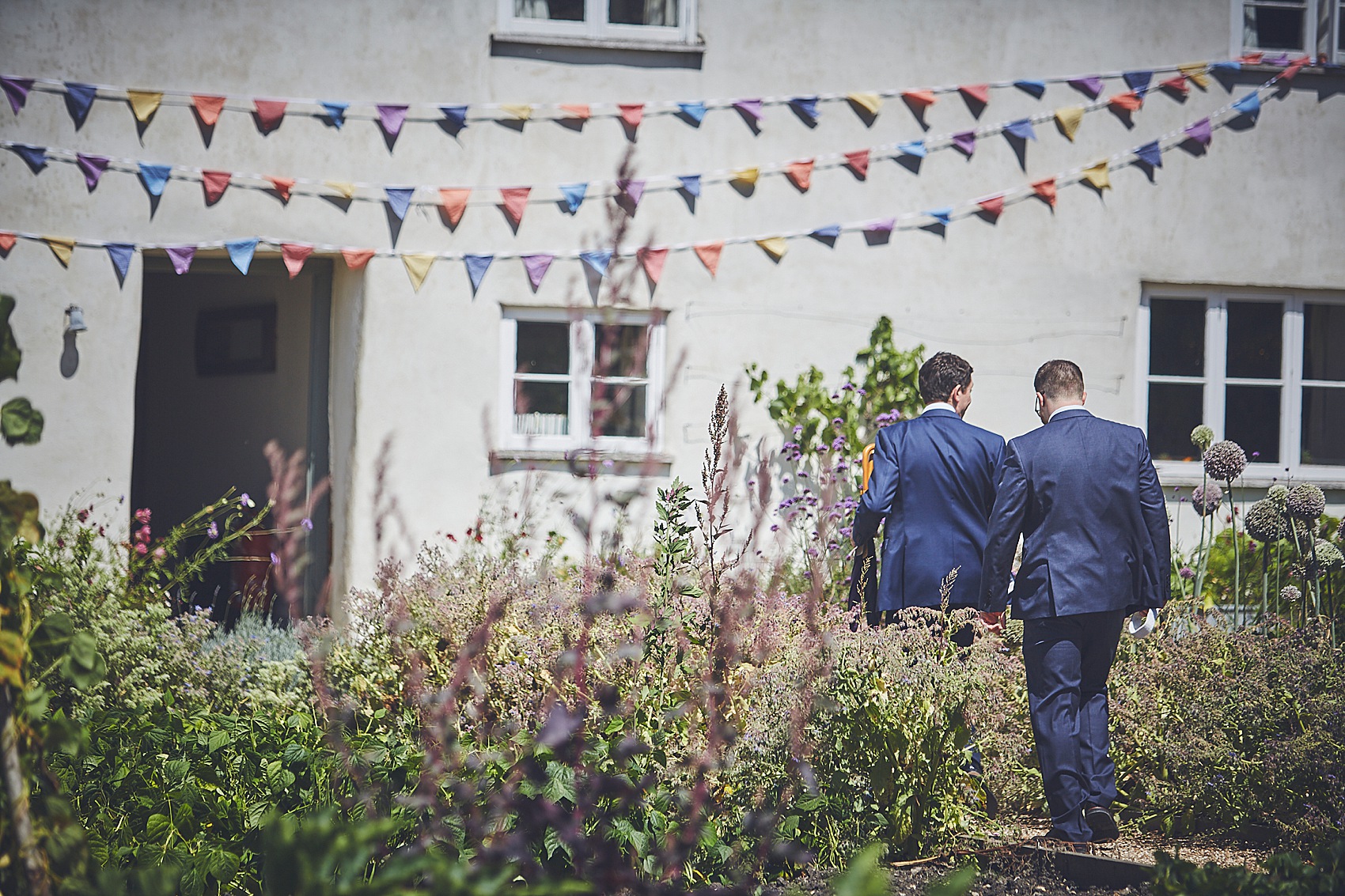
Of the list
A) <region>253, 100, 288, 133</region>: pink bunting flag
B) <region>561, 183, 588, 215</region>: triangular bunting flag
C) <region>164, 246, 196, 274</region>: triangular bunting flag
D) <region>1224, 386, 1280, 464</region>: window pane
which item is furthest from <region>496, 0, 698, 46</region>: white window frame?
<region>1224, 386, 1280, 464</region>: window pane

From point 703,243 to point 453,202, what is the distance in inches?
60.3

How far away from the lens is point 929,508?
4.74m

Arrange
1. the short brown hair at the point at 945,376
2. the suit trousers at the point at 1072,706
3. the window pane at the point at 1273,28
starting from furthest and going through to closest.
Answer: the window pane at the point at 1273,28 → the short brown hair at the point at 945,376 → the suit trousers at the point at 1072,706

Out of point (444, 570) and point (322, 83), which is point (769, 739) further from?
point (322, 83)

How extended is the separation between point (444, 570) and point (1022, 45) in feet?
16.4

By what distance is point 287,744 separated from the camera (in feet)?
12.0

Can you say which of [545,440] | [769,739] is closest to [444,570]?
[545,440]

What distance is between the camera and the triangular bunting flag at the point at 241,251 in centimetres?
682

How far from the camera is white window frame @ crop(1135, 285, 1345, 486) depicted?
25.3ft

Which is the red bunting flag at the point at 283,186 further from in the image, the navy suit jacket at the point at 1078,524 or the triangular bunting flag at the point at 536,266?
the navy suit jacket at the point at 1078,524

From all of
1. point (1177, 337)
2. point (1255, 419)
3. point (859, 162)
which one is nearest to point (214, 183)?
point (859, 162)

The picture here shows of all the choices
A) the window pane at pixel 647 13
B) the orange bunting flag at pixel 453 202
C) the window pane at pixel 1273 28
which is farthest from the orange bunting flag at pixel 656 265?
the window pane at pixel 1273 28

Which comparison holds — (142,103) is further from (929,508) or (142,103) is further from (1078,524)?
(1078,524)

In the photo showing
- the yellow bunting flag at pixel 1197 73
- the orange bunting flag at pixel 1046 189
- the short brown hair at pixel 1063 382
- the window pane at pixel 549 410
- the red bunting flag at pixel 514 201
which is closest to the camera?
the short brown hair at pixel 1063 382
